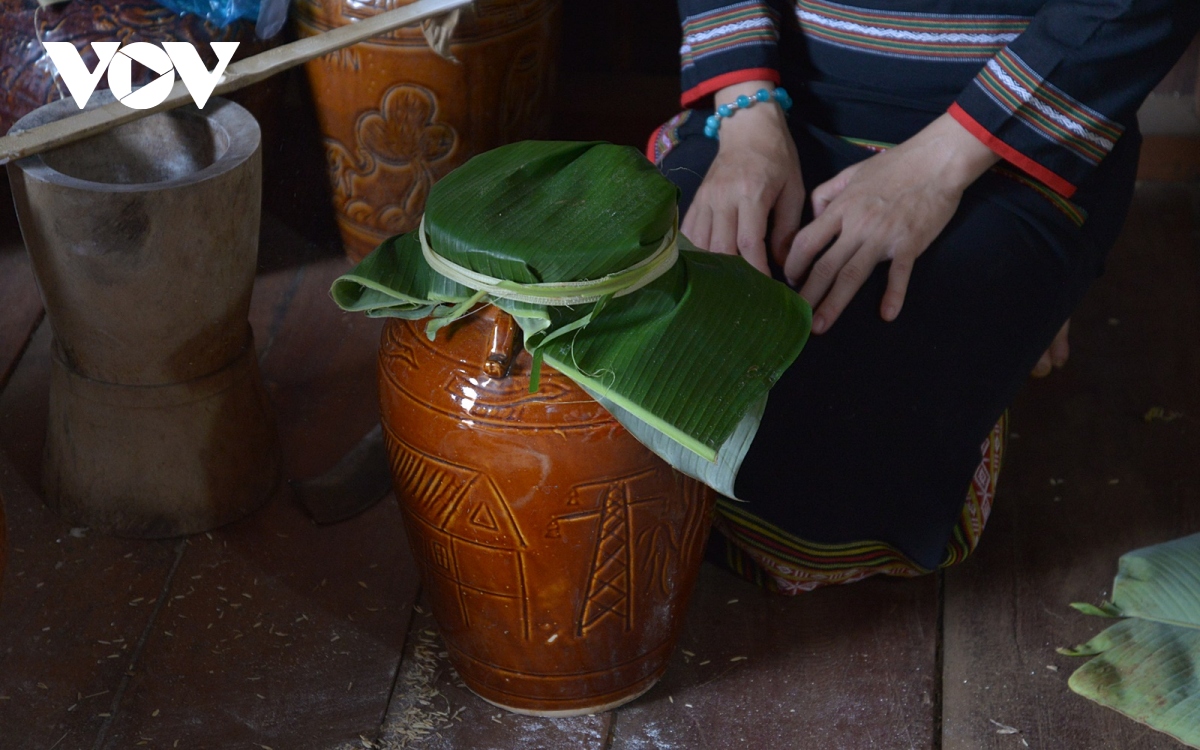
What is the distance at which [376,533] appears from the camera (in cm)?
141

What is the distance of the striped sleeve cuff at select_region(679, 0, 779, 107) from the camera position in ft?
4.14

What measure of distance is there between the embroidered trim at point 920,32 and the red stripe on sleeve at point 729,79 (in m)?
0.08

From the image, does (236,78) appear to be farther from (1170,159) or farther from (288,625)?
(1170,159)

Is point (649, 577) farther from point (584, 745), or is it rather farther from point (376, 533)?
point (376, 533)

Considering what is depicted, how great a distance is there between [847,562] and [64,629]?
83 centimetres

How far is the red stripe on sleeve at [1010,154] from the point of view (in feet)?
3.78

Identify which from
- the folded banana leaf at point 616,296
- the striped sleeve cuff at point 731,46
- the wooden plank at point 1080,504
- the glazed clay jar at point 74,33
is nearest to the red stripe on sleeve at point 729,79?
the striped sleeve cuff at point 731,46

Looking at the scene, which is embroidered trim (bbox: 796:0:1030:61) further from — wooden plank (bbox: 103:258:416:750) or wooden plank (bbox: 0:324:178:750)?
wooden plank (bbox: 0:324:178:750)

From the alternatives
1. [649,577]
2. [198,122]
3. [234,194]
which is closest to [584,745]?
[649,577]

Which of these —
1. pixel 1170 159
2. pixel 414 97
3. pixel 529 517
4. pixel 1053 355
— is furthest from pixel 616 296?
pixel 1170 159

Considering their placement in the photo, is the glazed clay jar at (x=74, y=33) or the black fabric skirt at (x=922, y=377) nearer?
the black fabric skirt at (x=922, y=377)

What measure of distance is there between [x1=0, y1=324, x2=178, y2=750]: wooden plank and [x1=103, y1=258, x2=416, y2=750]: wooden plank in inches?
1.1

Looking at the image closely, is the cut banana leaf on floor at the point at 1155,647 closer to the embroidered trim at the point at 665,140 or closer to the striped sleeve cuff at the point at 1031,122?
the striped sleeve cuff at the point at 1031,122

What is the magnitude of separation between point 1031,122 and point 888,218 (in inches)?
6.6
